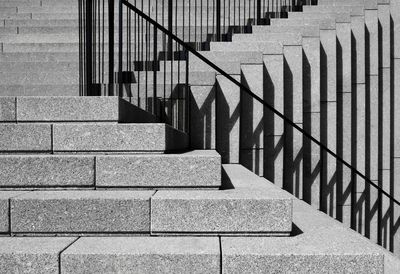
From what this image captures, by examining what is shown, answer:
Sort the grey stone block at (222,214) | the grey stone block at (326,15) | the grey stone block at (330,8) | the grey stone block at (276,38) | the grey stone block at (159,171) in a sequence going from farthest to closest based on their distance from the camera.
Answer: the grey stone block at (330,8) → the grey stone block at (326,15) → the grey stone block at (276,38) → the grey stone block at (159,171) → the grey stone block at (222,214)

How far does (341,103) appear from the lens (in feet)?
Result: 24.6

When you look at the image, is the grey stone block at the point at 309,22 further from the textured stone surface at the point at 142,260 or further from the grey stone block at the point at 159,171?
the textured stone surface at the point at 142,260

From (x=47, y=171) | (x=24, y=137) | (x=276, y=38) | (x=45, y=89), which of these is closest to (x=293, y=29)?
(x=276, y=38)

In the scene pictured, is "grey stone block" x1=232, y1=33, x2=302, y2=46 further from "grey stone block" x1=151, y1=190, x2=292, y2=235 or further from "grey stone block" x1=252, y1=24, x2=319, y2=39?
"grey stone block" x1=151, y1=190, x2=292, y2=235

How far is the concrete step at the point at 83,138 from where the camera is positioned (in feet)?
12.4

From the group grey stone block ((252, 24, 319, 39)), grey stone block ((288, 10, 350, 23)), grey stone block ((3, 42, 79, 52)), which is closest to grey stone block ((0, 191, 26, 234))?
grey stone block ((3, 42, 79, 52))

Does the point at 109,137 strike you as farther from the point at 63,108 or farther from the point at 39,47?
the point at 39,47

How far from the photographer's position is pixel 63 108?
398 centimetres

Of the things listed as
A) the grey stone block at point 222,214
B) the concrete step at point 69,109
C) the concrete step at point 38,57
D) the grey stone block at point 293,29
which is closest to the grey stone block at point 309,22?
the grey stone block at point 293,29

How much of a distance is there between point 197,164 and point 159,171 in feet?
1.05

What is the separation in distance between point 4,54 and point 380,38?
671 cm

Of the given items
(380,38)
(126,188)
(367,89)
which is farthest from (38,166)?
(380,38)

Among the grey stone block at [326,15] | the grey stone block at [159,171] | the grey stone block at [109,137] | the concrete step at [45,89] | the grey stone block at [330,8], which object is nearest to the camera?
the grey stone block at [159,171]

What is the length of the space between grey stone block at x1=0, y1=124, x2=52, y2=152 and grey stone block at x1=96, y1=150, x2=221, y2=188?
0.61m
